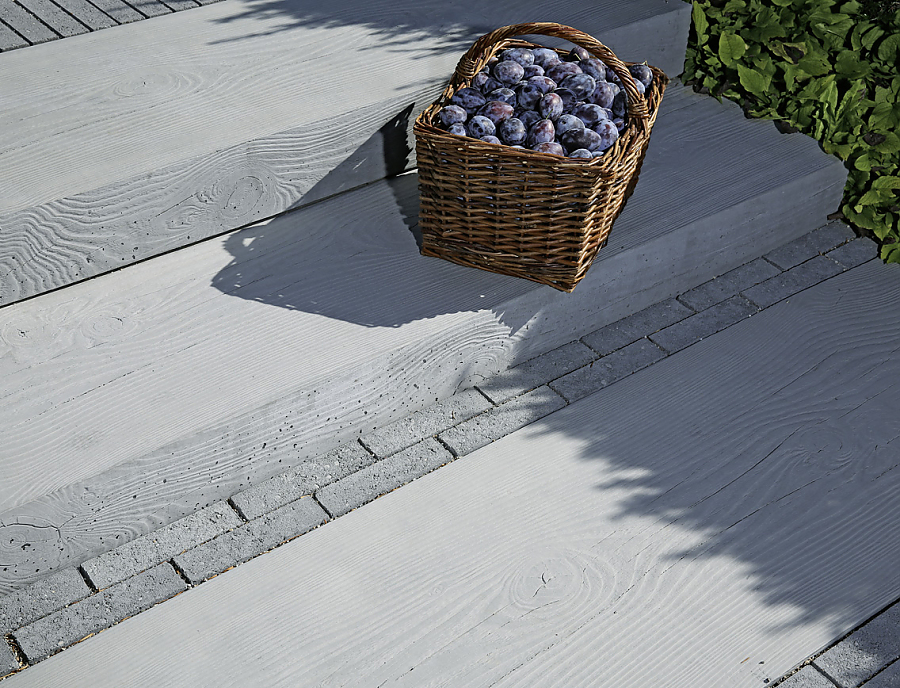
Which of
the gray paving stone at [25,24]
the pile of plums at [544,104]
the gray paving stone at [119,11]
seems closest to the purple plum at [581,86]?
the pile of plums at [544,104]

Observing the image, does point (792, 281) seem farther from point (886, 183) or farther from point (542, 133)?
point (542, 133)

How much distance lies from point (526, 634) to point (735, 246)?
1.54 m

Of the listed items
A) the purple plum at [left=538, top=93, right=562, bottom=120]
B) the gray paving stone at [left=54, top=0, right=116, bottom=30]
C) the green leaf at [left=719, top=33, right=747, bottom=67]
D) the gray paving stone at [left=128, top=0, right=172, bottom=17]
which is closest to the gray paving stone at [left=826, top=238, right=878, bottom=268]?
the green leaf at [left=719, top=33, right=747, bottom=67]

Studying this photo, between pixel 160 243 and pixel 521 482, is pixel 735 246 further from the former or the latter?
pixel 160 243

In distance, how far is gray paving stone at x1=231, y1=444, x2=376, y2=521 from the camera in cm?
200

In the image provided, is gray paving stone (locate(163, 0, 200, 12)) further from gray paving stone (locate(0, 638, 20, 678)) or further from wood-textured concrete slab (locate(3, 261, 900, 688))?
gray paving stone (locate(0, 638, 20, 678))

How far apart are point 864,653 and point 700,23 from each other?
2.26 metres

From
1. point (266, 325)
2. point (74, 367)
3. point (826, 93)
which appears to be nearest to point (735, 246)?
point (826, 93)

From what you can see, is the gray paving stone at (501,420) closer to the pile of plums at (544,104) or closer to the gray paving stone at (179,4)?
the pile of plums at (544,104)

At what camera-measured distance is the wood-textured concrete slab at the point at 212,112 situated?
2146 millimetres

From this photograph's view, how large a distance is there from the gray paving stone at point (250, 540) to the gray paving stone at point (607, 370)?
76cm

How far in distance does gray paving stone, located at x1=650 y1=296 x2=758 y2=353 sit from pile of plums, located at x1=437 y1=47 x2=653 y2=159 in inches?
25.3

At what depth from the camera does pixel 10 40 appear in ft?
9.01

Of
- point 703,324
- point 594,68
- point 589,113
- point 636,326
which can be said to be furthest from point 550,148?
point 703,324
